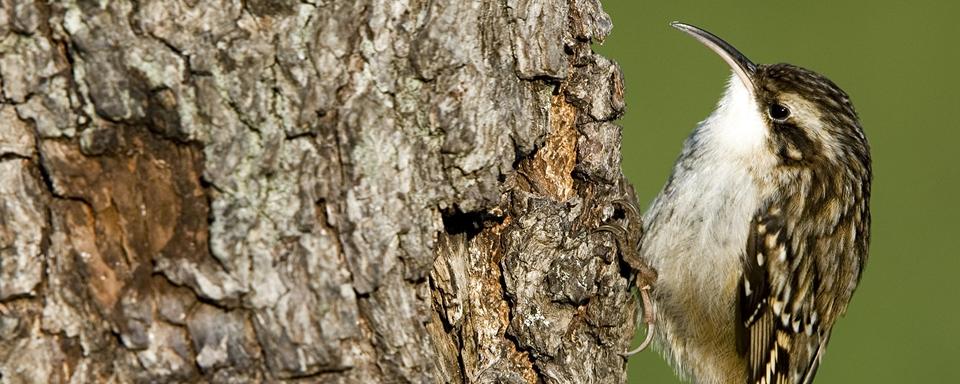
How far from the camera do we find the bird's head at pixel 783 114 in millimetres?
3371

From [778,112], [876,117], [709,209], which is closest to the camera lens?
[709,209]

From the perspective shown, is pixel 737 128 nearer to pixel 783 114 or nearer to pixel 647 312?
pixel 783 114

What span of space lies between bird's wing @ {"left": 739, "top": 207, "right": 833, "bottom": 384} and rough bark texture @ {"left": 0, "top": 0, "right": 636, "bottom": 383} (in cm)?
136

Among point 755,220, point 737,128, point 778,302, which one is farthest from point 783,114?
point 778,302

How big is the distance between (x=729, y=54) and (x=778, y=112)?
237 mm

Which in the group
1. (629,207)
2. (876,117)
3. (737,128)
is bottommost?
(876,117)

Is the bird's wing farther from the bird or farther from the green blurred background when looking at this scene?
the green blurred background

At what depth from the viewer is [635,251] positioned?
3.10 metres

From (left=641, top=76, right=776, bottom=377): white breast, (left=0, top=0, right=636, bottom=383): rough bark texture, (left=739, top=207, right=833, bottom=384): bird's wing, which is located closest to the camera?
(left=0, top=0, right=636, bottom=383): rough bark texture

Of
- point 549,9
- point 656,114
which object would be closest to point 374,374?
point 549,9

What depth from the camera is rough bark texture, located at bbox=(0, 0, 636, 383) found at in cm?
186

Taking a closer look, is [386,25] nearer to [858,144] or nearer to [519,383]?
[519,383]

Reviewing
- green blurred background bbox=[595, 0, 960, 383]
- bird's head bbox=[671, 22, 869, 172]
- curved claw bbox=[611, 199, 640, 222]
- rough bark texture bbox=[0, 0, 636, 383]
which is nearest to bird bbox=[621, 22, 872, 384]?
bird's head bbox=[671, 22, 869, 172]

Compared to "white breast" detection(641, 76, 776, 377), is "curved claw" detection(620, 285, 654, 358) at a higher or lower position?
lower
